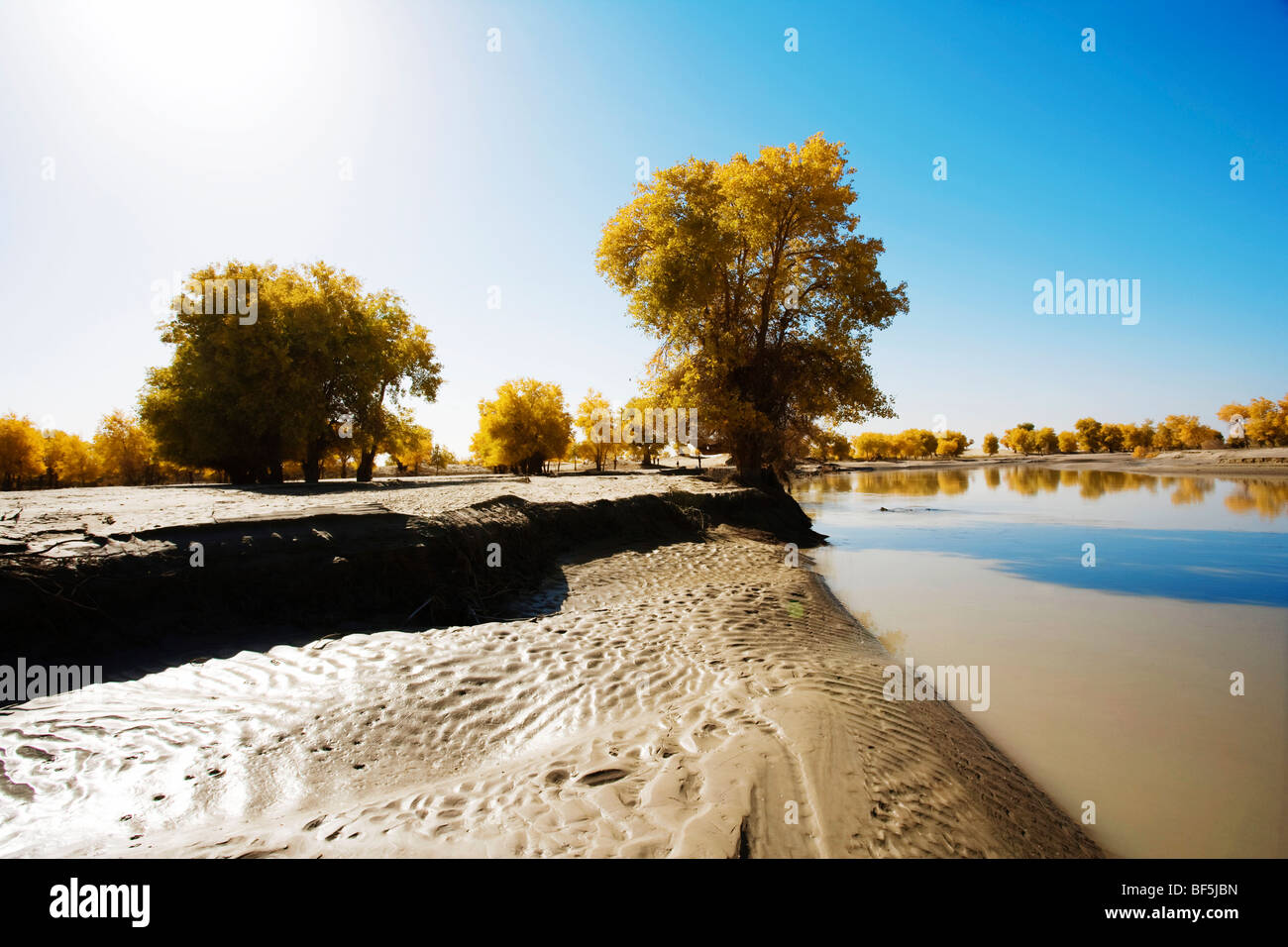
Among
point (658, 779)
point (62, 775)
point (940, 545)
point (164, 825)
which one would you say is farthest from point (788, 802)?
point (940, 545)

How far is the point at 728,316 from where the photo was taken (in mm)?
21203

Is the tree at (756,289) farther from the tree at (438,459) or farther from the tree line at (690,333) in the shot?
the tree at (438,459)

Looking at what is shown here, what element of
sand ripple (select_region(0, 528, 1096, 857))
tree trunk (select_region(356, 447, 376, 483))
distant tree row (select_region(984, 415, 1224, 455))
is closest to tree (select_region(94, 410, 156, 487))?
tree trunk (select_region(356, 447, 376, 483))

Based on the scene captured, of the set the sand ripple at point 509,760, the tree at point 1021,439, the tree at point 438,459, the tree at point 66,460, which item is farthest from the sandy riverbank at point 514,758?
the tree at point 1021,439

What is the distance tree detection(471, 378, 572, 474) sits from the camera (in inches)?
2003

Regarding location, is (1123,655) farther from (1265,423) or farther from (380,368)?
(1265,423)

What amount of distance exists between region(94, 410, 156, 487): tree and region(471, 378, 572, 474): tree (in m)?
30.5

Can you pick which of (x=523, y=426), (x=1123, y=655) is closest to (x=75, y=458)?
(x=523, y=426)

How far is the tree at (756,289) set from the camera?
63.2ft

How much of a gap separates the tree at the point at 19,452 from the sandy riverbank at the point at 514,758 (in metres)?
59.5

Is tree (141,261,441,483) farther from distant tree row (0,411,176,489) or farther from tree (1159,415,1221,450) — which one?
tree (1159,415,1221,450)
